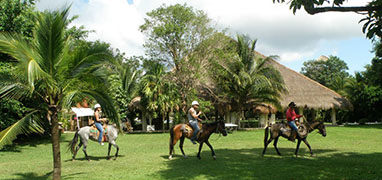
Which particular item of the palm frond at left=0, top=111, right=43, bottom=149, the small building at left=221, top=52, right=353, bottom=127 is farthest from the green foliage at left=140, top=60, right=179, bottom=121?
the palm frond at left=0, top=111, right=43, bottom=149

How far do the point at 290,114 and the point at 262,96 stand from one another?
14.0 meters

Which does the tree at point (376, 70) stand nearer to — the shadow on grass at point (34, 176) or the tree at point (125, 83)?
the tree at point (125, 83)

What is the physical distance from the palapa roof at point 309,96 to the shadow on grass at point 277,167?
16394mm

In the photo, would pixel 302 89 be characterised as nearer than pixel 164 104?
No

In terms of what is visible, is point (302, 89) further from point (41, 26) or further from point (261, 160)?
point (41, 26)

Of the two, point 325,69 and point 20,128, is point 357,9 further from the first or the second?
point 325,69

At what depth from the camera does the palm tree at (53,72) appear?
21.5ft

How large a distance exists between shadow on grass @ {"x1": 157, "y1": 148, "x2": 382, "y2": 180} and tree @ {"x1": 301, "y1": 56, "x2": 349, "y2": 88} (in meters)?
40.7

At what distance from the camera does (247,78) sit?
24172 mm

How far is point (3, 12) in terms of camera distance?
49.4 feet

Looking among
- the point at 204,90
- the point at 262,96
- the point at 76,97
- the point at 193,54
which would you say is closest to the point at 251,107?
the point at 262,96

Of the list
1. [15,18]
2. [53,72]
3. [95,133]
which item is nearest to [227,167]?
[95,133]

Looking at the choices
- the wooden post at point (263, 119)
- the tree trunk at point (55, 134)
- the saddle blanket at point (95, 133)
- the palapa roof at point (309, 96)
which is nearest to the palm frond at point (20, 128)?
the tree trunk at point (55, 134)

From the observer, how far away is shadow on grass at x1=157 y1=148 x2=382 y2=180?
792 cm
